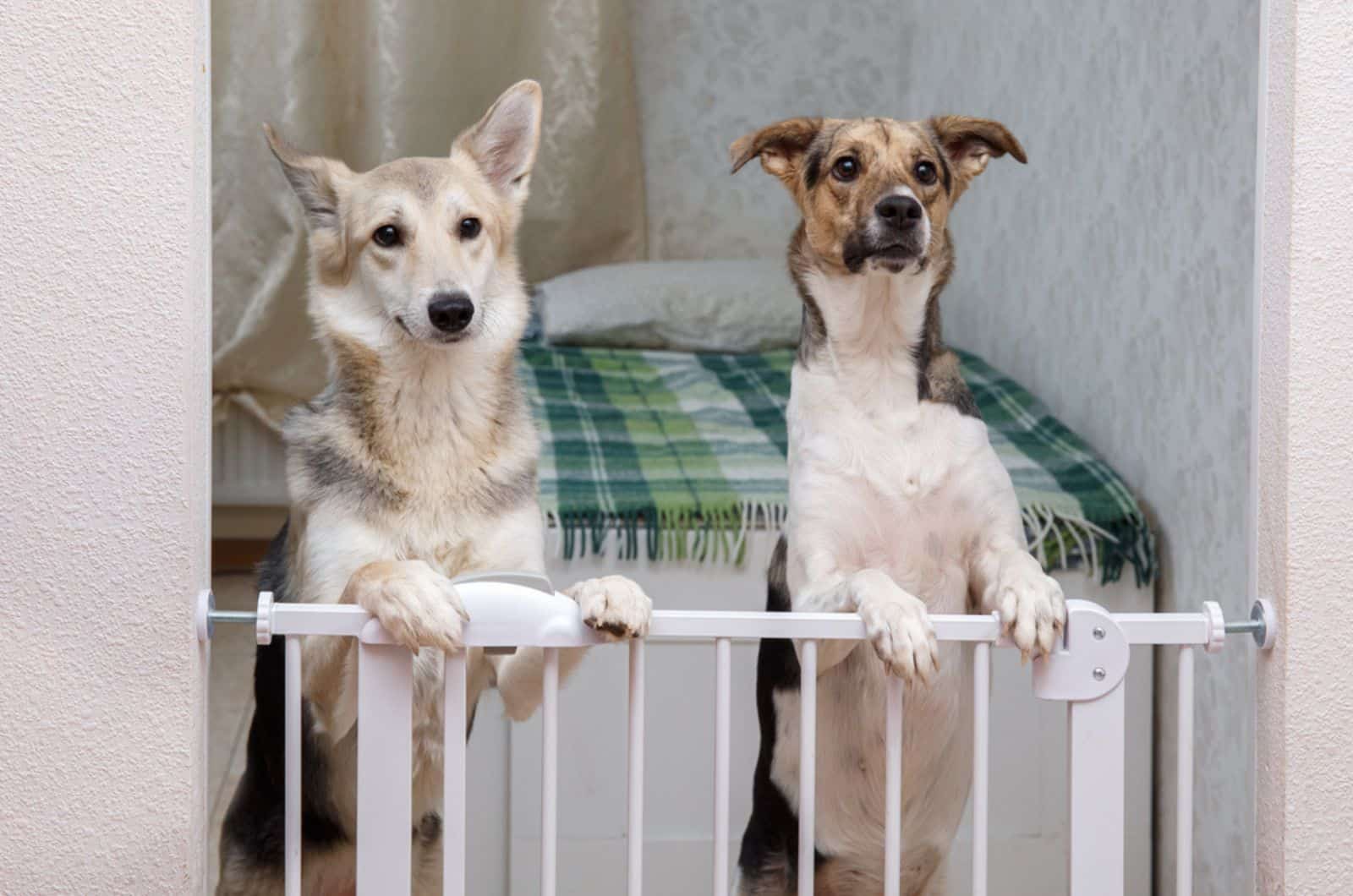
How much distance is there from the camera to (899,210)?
1.83 m

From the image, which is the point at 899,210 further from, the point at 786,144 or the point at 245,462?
the point at 245,462

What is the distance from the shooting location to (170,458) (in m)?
1.42

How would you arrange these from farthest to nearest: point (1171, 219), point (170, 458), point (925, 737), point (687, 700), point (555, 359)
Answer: point (555, 359)
point (1171, 219)
point (687, 700)
point (925, 737)
point (170, 458)

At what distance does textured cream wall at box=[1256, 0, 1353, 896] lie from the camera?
149 centimetres

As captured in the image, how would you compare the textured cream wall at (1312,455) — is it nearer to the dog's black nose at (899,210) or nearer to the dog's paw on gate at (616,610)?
the dog's black nose at (899,210)

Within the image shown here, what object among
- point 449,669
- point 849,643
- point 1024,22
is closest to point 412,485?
point 449,669

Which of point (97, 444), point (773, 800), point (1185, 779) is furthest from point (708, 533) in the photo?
point (97, 444)

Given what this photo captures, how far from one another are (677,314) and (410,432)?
8.08 feet

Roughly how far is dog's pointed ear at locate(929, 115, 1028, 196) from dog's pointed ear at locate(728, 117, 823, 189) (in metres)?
0.17

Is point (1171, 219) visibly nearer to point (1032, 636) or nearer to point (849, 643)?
point (849, 643)

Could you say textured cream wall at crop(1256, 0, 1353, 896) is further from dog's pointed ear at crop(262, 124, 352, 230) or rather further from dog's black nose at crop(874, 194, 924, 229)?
dog's pointed ear at crop(262, 124, 352, 230)

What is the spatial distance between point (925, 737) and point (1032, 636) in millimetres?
453

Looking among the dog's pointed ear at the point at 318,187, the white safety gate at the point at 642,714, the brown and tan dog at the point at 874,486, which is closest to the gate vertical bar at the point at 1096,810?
the white safety gate at the point at 642,714

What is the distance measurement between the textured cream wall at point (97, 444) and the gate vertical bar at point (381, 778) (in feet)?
0.54
